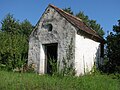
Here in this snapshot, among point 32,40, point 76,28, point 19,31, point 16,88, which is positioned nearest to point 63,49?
point 76,28

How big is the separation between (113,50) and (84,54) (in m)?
2.46

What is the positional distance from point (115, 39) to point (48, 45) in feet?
17.9

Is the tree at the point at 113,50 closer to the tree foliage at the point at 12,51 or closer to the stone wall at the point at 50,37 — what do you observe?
the stone wall at the point at 50,37

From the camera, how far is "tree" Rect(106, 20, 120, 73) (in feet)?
68.0

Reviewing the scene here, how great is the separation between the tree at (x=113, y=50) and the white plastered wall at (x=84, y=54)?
1.34 metres

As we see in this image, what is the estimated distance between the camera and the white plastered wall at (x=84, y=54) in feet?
64.4

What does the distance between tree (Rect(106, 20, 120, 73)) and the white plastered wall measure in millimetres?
1338

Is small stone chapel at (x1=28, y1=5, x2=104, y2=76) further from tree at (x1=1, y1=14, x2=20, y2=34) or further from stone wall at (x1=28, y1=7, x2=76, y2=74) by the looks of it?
tree at (x1=1, y1=14, x2=20, y2=34)

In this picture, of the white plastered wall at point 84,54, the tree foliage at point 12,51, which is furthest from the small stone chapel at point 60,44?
the tree foliage at point 12,51

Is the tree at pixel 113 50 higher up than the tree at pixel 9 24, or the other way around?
the tree at pixel 9 24

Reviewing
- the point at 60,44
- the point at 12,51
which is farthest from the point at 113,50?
the point at 12,51

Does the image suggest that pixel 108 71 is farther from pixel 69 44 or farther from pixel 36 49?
pixel 36 49

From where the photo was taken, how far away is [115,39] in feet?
68.9

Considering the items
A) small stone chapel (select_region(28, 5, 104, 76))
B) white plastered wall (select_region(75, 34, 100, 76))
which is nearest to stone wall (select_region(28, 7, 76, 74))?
small stone chapel (select_region(28, 5, 104, 76))
